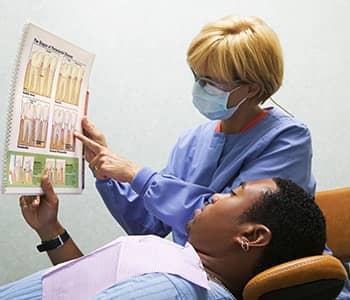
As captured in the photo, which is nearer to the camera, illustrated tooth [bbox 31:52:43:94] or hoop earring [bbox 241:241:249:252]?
hoop earring [bbox 241:241:249:252]

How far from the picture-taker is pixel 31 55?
1.16 meters

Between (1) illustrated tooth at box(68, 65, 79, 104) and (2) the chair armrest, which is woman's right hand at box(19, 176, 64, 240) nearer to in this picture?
(1) illustrated tooth at box(68, 65, 79, 104)

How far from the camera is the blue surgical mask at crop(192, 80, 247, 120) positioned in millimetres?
Result: 1355

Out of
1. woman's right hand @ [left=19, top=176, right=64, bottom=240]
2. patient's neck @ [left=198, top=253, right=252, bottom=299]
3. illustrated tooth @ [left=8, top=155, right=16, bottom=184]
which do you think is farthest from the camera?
woman's right hand @ [left=19, top=176, right=64, bottom=240]

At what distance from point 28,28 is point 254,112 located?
640mm

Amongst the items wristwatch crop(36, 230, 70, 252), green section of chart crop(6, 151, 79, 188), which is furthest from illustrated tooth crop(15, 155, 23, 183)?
wristwatch crop(36, 230, 70, 252)

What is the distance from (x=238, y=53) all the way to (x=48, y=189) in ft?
1.95

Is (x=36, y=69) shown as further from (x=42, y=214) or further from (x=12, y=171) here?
(x=42, y=214)

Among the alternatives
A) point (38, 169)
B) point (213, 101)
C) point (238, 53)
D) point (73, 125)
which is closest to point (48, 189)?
point (38, 169)

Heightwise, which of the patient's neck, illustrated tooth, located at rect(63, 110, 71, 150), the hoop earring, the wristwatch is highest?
illustrated tooth, located at rect(63, 110, 71, 150)

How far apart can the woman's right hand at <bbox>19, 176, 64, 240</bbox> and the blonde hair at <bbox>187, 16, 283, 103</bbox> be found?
0.54 metres

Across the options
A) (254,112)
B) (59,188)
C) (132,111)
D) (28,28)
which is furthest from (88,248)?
(28,28)

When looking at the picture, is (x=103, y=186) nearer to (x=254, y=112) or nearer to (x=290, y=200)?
(x=254, y=112)

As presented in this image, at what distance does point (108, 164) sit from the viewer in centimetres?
136
